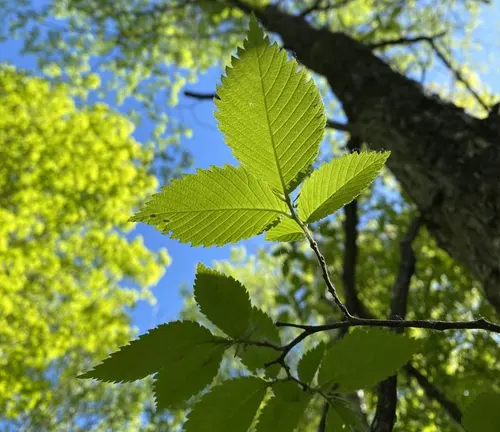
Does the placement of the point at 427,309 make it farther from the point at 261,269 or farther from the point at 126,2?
the point at 261,269

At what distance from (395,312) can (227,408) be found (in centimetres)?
75

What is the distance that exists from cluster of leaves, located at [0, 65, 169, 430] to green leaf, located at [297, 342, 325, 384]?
509cm

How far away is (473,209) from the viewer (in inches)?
46.9

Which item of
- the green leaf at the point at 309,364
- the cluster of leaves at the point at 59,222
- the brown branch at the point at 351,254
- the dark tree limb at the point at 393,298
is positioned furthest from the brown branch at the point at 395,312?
the cluster of leaves at the point at 59,222

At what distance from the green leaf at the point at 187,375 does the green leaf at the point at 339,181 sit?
18 cm

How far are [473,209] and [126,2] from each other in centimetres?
686

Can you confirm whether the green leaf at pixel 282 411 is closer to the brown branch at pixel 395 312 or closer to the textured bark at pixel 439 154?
the brown branch at pixel 395 312

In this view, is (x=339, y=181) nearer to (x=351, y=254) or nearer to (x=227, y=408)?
(x=227, y=408)

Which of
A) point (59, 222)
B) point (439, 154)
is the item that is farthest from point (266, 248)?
point (439, 154)

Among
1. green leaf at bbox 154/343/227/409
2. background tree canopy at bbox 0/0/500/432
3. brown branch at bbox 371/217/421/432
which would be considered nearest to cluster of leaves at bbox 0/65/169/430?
background tree canopy at bbox 0/0/500/432

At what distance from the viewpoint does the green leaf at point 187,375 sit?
433 millimetres

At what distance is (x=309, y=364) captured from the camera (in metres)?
0.55

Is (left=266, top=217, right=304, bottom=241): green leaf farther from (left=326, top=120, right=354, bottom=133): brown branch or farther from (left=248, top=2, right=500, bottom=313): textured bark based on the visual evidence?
(left=326, top=120, right=354, bottom=133): brown branch

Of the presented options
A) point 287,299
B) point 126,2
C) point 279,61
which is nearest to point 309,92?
point 279,61
